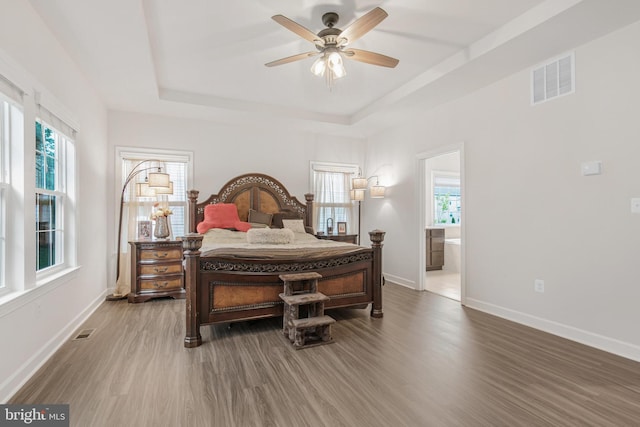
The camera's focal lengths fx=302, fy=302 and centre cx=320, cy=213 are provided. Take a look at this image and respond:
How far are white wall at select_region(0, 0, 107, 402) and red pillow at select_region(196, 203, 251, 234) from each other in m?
1.35

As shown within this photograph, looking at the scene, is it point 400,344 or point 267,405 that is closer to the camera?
point 267,405

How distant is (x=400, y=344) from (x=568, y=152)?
246 centimetres

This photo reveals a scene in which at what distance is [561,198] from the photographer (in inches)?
118

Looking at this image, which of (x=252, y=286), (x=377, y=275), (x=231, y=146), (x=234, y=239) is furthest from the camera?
(x=231, y=146)

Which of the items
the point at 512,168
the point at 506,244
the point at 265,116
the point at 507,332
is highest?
the point at 265,116

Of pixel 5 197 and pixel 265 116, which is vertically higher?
pixel 265 116

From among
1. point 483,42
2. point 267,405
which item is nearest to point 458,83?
point 483,42

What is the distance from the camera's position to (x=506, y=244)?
349 cm

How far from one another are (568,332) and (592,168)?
155cm

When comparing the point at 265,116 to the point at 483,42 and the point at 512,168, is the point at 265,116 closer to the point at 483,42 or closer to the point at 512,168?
the point at 483,42

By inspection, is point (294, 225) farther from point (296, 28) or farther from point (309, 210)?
point (296, 28)

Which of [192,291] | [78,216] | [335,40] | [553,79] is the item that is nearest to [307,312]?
[192,291]

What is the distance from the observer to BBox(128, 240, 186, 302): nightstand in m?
4.04

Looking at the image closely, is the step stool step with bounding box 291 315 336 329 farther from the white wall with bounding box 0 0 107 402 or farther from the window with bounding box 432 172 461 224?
the window with bounding box 432 172 461 224
